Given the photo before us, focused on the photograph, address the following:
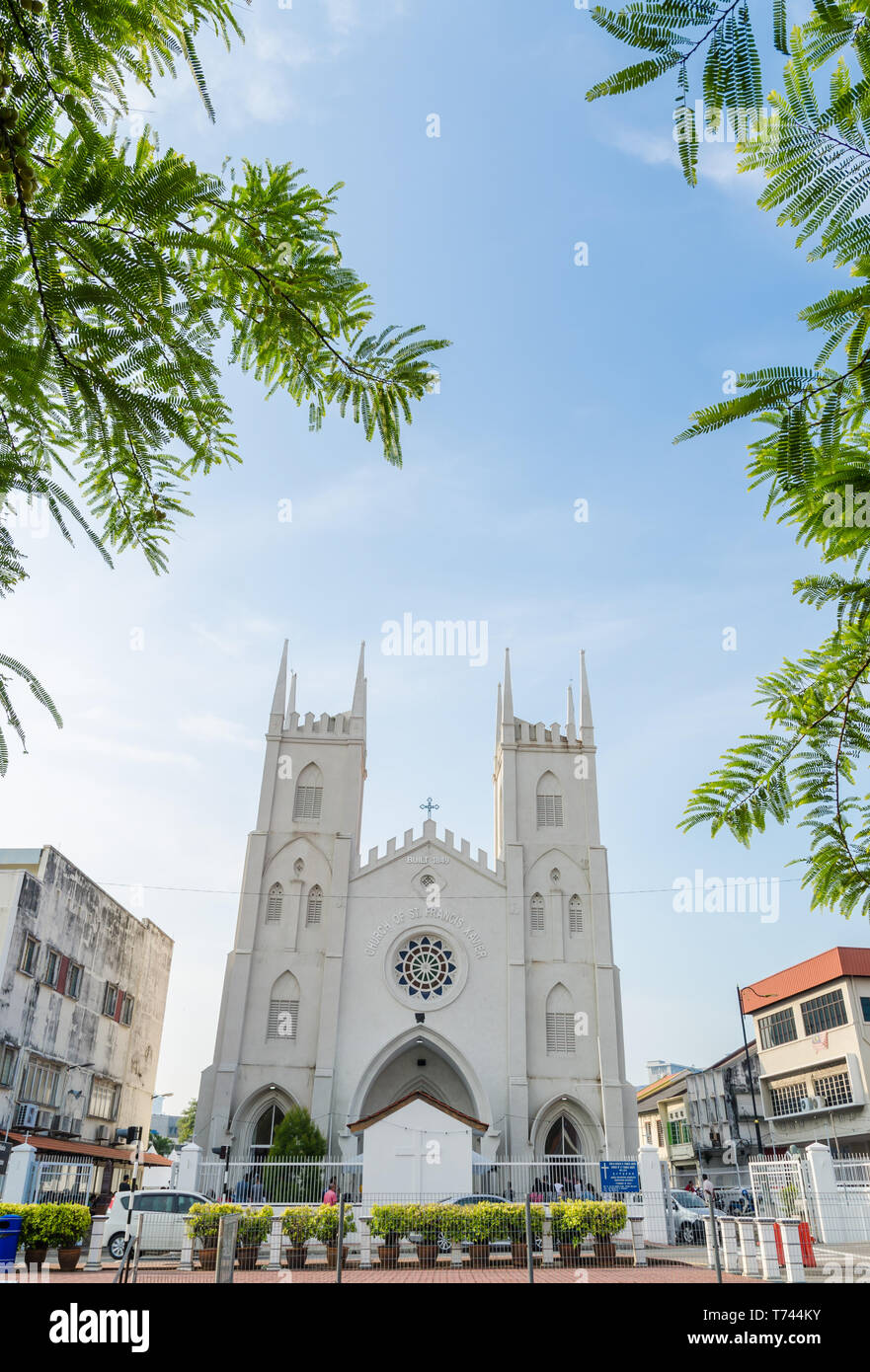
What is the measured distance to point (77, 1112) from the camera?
3084cm

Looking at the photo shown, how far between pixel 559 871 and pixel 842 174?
3327 cm

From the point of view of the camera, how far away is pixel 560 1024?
31422 millimetres

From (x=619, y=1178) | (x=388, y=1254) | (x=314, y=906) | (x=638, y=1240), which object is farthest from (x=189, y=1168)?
(x=314, y=906)

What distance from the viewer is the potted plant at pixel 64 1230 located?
15.4m

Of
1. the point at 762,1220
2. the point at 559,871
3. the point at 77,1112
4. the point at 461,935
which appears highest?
the point at 559,871

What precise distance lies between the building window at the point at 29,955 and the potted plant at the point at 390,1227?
1620 cm

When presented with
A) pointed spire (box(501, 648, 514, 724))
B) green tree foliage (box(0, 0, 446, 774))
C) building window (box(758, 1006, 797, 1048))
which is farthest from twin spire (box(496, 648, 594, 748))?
green tree foliage (box(0, 0, 446, 774))

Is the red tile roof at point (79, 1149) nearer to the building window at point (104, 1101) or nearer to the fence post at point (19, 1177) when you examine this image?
the building window at point (104, 1101)

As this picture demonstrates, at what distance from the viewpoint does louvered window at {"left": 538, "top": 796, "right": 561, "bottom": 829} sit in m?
35.4

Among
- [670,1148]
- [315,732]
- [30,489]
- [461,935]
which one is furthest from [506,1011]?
[670,1148]

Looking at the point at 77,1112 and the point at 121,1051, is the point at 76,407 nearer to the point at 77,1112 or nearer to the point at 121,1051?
the point at 77,1112

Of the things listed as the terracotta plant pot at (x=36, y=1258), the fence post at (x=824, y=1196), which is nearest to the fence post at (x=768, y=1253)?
the fence post at (x=824, y=1196)

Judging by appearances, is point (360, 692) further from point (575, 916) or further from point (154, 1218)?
point (154, 1218)

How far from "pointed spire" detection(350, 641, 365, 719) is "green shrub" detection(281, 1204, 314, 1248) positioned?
22.7 meters
